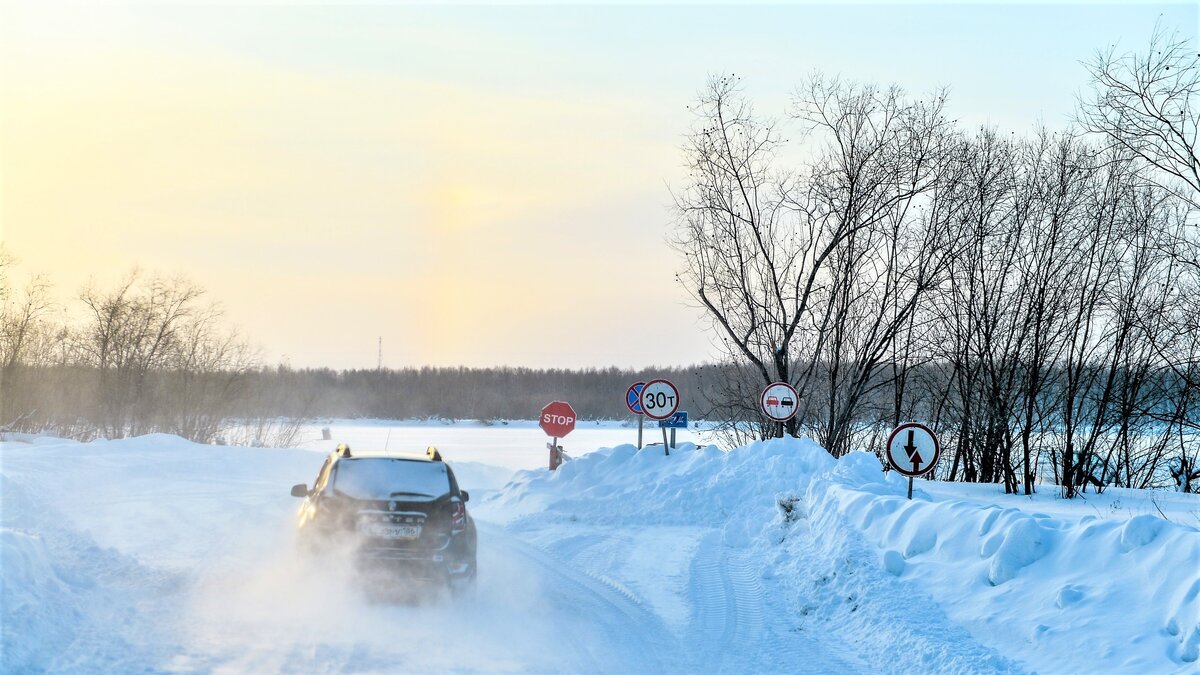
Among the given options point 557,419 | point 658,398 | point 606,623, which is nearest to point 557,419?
point 557,419

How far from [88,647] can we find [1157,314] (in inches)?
1069

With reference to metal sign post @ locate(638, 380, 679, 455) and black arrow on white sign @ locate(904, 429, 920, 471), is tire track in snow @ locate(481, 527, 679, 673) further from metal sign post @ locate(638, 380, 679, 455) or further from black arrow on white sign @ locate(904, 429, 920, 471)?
metal sign post @ locate(638, 380, 679, 455)

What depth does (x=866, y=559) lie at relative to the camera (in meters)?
11.2

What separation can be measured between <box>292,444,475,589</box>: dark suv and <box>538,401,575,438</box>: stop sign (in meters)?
12.7

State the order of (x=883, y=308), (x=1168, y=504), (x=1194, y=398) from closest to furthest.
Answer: (x=1168, y=504)
(x=1194, y=398)
(x=883, y=308)

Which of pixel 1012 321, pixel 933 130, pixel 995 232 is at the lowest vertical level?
pixel 1012 321

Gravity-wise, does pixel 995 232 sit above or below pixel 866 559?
above

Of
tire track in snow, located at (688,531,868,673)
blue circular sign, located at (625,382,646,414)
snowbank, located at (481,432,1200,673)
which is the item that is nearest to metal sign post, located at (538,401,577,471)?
blue circular sign, located at (625,382,646,414)

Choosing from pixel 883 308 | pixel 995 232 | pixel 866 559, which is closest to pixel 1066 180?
pixel 995 232

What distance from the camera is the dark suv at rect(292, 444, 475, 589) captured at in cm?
1031

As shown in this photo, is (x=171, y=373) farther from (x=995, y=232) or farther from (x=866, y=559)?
(x=866, y=559)

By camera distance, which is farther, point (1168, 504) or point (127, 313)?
point (127, 313)

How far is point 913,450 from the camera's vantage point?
13.4 meters

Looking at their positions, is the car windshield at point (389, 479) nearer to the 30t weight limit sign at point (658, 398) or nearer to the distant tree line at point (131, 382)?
the 30t weight limit sign at point (658, 398)
